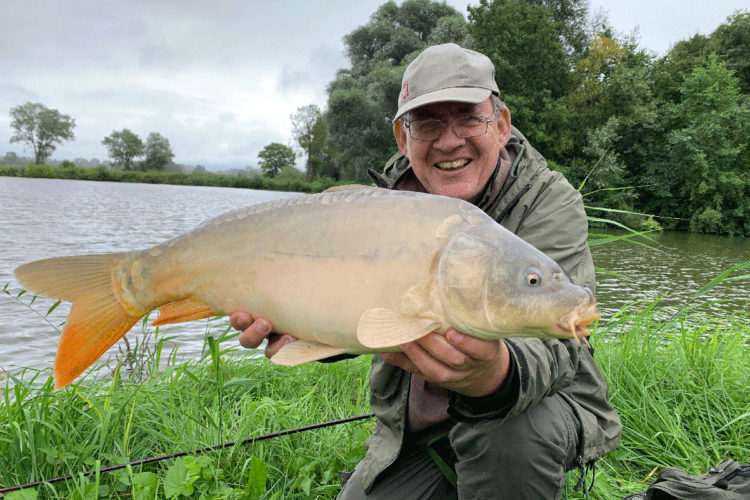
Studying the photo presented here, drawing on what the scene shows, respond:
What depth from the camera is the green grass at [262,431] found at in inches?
81.7

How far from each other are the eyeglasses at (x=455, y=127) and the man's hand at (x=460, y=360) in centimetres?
108

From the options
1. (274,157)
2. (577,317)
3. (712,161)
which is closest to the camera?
(577,317)

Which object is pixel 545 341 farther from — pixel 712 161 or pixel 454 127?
pixel 712 161

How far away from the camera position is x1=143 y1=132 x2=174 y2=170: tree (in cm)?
Answer: 6550

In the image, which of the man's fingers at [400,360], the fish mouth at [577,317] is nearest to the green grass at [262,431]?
the man's fingers at [400,360]

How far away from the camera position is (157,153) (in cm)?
6675

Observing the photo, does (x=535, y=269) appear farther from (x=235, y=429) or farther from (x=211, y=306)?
(x=235, y=429)

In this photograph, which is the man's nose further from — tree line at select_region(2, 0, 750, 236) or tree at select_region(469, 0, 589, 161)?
tree at select_region(469, 0, 589, 161)

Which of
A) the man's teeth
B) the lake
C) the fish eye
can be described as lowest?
the lake

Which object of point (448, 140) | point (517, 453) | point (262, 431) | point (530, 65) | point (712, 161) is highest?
point (530, 65)

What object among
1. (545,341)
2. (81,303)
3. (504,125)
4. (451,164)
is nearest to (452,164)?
(451,164)

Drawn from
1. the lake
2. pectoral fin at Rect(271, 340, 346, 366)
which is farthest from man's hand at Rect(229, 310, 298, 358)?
the lake

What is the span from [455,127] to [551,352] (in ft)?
3.41

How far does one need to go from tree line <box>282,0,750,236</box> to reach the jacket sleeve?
67.4ft
